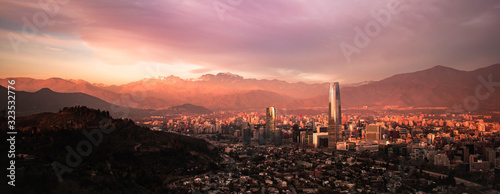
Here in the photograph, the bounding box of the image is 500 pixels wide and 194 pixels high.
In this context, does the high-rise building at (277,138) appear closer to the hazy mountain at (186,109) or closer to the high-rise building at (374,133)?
the high-rise building at (374,133)

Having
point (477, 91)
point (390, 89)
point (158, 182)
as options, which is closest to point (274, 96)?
point (390, 89)

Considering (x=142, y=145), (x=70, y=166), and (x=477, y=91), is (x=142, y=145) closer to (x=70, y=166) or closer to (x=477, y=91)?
(x=70, y=166)

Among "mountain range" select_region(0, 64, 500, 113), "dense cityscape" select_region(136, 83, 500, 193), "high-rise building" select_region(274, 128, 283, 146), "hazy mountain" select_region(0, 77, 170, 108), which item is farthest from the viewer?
"mountain range" select_region(0, 64, 500, 113)

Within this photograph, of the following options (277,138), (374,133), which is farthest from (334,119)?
(277,138)

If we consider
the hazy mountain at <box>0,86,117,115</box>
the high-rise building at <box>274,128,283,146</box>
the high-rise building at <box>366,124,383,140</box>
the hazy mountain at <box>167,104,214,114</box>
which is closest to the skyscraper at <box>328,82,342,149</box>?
the high-rise building at <box>366,124,383,140</box>

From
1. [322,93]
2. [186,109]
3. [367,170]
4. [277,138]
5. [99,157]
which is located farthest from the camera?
[322,93]

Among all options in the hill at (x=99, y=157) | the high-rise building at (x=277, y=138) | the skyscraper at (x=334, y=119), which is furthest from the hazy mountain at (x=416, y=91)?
the hill at (x=99, y=157)

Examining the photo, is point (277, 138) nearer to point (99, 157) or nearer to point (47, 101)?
point (47, 101)

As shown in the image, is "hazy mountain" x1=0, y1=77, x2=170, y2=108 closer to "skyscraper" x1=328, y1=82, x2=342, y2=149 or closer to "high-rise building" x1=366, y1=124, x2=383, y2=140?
"skyscraper" x1=328, y1=82, x2=342, y2=149
